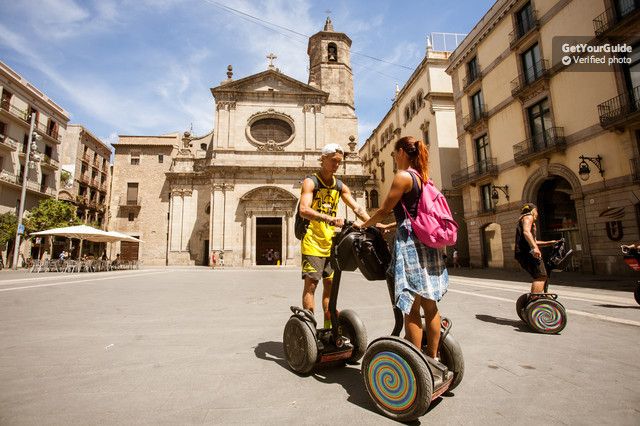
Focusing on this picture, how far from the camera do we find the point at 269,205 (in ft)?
78.8

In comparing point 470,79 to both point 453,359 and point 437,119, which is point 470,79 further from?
point 453,359

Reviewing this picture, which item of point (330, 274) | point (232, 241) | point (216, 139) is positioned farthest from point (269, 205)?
point (330, 274)

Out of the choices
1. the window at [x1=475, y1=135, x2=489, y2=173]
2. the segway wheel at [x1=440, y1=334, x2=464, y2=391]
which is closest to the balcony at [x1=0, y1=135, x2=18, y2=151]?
the segway wheel at [x1=440, y1=334, x2=464, y2=391]

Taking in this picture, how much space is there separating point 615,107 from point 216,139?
77.6 feet

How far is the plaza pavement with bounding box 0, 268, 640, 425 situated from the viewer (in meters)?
1.71

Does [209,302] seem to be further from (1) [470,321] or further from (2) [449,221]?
A: (2) [449,221]

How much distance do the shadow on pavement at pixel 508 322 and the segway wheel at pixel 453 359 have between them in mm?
2256

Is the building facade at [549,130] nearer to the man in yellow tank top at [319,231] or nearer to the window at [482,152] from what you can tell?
the window at [482,152]

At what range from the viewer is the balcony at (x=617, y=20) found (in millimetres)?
10172

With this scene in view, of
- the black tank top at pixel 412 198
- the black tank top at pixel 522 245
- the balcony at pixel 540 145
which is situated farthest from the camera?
the balcony at pixel 540 145

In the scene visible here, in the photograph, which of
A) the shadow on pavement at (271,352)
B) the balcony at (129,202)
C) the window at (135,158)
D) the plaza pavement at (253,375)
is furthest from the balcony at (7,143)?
the shadow on pavement at (271,352)

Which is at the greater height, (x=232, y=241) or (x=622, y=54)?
(x=622, y=54)

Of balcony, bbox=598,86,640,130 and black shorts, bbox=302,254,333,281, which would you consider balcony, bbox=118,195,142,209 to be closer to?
black shorts, bbox=302,254,333,281

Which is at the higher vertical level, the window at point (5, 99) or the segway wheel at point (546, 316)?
the window at point (5, 99)
